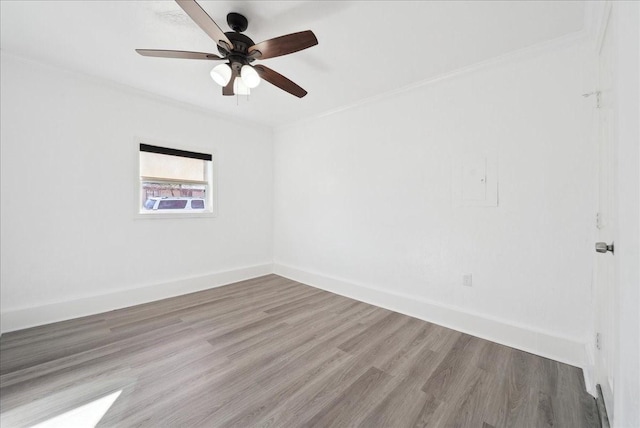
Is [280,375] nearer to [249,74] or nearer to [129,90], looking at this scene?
[249,74]

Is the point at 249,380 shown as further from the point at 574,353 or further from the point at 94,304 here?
the point at 574,353

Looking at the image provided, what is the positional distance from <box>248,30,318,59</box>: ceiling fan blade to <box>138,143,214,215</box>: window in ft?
7.59

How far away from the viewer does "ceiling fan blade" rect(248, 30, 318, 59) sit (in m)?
1.66

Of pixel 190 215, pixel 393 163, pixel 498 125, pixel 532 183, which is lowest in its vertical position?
pixel 190 215

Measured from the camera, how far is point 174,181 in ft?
12.0

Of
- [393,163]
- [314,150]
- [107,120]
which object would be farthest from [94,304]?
[393,163]

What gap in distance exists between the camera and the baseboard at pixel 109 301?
2.54 m

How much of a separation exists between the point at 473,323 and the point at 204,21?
3.34 meters

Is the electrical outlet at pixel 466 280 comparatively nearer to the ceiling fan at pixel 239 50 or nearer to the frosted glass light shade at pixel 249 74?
the ceiling fan at pixel 239 50

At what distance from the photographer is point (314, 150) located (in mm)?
4086

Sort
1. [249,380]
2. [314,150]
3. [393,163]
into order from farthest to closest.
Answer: [314,150] → [393,163] → [249,380]

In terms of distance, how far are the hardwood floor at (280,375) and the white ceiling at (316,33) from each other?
8.78 feet

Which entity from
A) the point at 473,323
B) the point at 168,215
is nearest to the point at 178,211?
the point at 168,215

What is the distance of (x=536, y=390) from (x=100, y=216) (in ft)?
14.5
